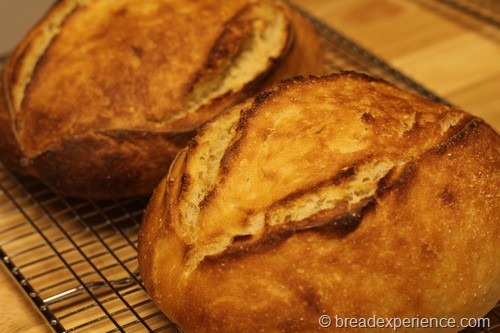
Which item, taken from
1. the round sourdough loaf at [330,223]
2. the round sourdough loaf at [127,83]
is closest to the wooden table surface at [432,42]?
the round sourdough loaf at [127,83]

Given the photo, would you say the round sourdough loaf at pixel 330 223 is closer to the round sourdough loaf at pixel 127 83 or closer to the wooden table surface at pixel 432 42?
the round sourdough loaf at pixel 127 83

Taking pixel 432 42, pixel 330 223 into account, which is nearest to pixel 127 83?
pixel 330 223

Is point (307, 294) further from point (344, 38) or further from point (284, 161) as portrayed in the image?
point (344, 38)

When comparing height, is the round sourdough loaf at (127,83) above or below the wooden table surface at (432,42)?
above

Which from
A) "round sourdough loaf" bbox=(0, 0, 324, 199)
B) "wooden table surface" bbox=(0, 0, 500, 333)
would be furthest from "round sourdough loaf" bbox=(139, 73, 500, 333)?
"wooden table surface" bbox=(0, 0, 500, 333)

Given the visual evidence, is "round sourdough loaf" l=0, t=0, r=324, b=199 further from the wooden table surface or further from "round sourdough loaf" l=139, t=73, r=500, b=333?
the wooden table surface

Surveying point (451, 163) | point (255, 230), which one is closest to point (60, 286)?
point (255, 230)
